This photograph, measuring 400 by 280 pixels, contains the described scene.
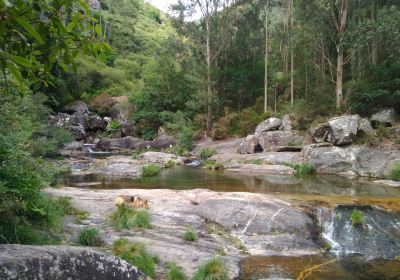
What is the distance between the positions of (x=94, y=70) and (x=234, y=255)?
158ft

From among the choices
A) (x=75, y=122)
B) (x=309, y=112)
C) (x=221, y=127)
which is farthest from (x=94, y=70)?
(x=309, y=112)

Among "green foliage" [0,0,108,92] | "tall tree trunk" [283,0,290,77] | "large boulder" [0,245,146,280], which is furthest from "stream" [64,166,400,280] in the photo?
"tall tree trunk" [283,0,290,77]

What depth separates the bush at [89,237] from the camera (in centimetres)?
742

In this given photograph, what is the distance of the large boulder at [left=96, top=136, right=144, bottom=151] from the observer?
34.4m

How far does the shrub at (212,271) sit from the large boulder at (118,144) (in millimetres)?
27902

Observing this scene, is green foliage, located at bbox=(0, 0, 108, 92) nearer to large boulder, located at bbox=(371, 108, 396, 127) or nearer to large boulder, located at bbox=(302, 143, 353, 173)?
large boulder, located at bbox=(302, 143, 353, 173)

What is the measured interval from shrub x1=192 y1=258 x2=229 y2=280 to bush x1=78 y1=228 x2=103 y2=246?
2048mm

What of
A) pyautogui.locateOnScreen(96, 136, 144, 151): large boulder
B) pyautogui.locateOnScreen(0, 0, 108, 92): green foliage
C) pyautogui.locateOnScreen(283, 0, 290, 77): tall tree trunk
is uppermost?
pyautogui.locateOnScreen(283, 0, 290, 77): tall tree trunk

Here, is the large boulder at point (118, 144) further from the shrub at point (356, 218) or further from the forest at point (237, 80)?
the shrub at point (356, 218)

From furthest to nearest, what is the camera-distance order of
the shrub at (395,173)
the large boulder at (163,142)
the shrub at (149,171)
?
1. the large boulder at (163,142)
2. the shrub at (149,171)
3. the shrub at (395,173)

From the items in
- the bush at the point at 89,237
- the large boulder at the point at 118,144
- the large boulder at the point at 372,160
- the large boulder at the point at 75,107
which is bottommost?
the bush at the point at 89,237

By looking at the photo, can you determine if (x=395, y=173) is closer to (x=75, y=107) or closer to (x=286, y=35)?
(x=286, y=35)

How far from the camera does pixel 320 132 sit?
2381 centimetres

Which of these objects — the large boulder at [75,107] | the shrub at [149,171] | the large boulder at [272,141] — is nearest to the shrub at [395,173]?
the large boulder at [272,141]
